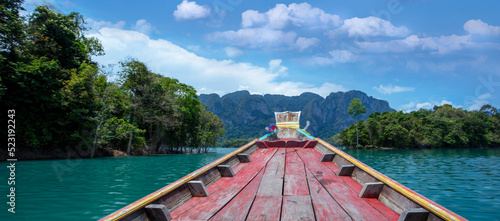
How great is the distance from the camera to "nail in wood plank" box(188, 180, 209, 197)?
2.98m

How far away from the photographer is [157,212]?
2115mm

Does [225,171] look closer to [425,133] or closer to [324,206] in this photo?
[324,206]

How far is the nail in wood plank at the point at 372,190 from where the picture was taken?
111 inches

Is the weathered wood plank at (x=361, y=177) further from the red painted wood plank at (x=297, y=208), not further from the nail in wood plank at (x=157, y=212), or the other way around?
the nail in wood plank at (x=157, y=212)

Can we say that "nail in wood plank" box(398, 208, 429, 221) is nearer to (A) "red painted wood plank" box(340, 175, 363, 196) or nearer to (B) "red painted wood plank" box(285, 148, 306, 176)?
(A) "red painted wood plank" box(340, 175, 363, 196)

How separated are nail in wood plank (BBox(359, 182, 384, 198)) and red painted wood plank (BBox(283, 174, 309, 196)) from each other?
0.67 metres

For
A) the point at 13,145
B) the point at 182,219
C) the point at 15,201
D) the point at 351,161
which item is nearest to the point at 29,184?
the point at 15,201

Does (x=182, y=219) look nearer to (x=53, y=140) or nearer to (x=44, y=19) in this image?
(x=53, y=140)

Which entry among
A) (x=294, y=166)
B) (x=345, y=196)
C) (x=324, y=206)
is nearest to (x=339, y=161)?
(x=294, y=166)

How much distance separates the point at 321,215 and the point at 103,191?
720 cm

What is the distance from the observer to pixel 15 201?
5992 millimetres

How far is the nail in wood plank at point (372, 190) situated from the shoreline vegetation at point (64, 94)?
22064 mm

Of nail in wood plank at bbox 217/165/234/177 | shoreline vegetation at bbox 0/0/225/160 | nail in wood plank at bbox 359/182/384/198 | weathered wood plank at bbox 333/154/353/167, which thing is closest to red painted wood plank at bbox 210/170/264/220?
nail in wood plank at bbox 217/165/234/177

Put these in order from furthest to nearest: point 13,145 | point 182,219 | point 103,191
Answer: point 13,145
point 103,191
point 182,219
